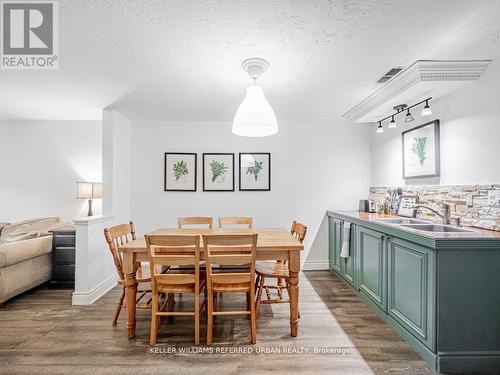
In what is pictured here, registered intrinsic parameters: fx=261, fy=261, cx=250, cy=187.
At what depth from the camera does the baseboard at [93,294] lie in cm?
290

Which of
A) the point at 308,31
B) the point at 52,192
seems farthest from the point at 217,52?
the point at 52,192

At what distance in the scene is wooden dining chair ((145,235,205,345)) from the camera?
199 cm

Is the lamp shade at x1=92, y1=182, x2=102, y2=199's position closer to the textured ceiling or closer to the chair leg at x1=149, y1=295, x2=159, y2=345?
the textured ceiling

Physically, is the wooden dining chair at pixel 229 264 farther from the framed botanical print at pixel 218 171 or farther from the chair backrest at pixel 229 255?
the framed botanical print at pixel 218 171

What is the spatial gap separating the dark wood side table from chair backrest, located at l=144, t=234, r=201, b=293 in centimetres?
193

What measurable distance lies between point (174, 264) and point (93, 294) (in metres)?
1.69

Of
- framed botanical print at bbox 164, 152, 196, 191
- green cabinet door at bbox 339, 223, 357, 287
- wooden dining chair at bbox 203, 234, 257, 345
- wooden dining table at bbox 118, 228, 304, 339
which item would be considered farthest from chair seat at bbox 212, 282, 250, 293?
framed botanical print at bbox 164, 152, 196, 191

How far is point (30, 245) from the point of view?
3.02 metres

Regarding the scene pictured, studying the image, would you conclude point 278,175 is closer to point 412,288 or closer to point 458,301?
point 412,288

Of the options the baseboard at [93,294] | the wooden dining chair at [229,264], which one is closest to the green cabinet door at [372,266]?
the wooden dining chair at [229,264]

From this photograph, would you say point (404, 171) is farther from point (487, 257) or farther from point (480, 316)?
point (480, 316)

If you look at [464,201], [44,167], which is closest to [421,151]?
[464,201]

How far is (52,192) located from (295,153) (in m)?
3.87

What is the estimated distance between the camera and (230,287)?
214 centimetres
